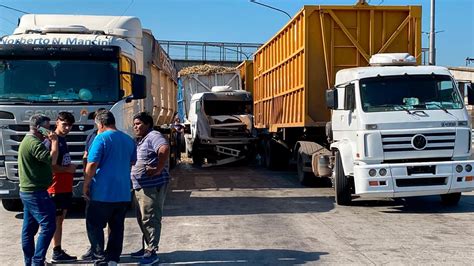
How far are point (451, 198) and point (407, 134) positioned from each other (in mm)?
2045

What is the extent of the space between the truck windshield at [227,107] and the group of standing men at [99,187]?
12.7 metres

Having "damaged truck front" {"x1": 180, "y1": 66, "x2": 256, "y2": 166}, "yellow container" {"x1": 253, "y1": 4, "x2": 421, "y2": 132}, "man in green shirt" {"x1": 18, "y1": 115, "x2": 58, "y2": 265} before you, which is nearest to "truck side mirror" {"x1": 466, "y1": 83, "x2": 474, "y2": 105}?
"yellow container" {"x1": 253, "y1": 4, "x2": 421, "y2": 132}

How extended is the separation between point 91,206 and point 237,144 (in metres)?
13.1

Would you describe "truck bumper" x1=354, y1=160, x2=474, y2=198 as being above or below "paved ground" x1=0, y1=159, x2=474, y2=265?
above

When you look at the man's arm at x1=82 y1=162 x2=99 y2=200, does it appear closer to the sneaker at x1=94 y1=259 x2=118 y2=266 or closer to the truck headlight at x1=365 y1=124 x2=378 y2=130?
the sneaker at x1=94 y1=259 x2=118 y2=266

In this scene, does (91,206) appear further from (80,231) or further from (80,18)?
(80,18)

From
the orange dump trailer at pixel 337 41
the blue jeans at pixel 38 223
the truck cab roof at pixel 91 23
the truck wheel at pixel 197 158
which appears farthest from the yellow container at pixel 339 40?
the blue jeans at pixel 38 223

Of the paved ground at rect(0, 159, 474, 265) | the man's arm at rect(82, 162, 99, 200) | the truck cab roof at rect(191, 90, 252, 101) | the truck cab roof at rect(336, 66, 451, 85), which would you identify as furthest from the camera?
the truck cab roof at rect(191, 90, 252, 101)

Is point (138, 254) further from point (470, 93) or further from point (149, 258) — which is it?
point (470, 93)

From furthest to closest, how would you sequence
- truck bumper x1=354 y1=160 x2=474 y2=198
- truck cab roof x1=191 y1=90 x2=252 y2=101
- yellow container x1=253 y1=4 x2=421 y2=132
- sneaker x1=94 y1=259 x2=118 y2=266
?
truck cab roof x1=191 y1=90 x2=252 y2=101 → yellow container x1=253 y1=4 x2=421 y2=132 → truck bumper x1=354 y1=160 x2=474 y2=198 → sneaker x1=94 y1=259 x2=118 y2=266

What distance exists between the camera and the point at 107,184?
5.93m

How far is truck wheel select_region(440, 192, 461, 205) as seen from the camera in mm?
10664

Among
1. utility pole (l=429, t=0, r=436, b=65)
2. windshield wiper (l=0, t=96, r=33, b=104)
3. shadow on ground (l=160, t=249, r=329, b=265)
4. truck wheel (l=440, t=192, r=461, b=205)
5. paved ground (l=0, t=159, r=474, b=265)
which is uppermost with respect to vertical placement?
utility pole (l=429, t=0, r=436, b=65)

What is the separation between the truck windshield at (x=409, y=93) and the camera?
9992 mm
